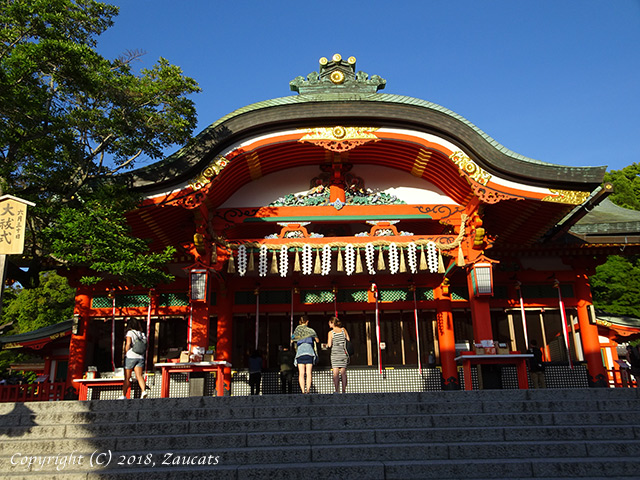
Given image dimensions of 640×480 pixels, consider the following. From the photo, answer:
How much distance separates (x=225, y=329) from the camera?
13461mm

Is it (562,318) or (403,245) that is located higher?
(403,245)

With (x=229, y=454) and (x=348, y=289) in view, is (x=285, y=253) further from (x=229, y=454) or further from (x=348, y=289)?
(x=229, y=454)

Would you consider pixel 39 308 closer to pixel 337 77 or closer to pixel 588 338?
pixel 337 77

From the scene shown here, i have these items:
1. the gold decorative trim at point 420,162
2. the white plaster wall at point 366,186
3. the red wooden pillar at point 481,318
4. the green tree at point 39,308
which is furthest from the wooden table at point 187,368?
the green tree at point 39,308

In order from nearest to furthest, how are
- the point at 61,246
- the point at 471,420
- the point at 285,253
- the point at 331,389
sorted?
the point at 471,420
the point at 61,246
the point at 285,253
the point at 331,389

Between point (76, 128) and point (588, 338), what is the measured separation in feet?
41.8

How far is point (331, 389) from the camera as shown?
13094 millimetres

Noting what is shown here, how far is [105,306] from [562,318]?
1193 centimetres

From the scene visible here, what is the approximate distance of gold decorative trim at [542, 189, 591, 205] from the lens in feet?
36.4

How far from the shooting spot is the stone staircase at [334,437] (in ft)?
17.0

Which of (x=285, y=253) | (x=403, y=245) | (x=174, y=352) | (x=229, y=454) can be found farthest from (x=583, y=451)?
(x=174, y=352)

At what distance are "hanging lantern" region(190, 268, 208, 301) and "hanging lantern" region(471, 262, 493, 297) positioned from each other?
604cm

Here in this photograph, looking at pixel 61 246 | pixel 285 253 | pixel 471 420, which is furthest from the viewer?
pixel 285 253

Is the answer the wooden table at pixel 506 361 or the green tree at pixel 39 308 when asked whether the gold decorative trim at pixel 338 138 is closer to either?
the wooden table at pixel 506 361
